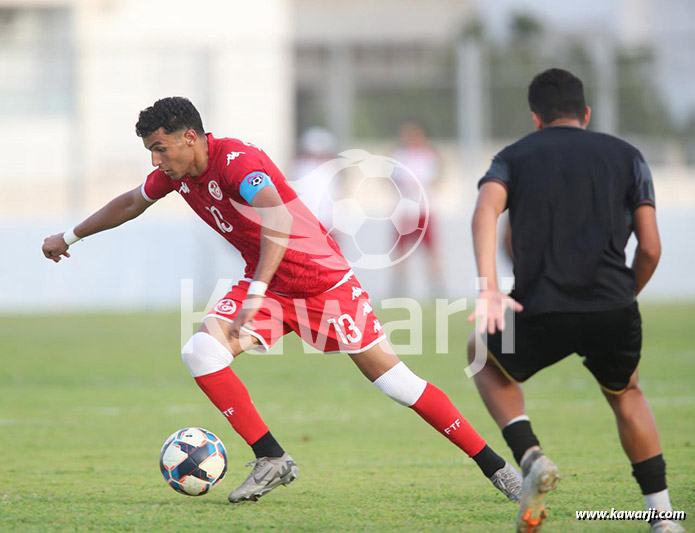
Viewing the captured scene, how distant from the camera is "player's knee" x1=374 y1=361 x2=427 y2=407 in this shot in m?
5.34

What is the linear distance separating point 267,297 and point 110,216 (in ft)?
3.53

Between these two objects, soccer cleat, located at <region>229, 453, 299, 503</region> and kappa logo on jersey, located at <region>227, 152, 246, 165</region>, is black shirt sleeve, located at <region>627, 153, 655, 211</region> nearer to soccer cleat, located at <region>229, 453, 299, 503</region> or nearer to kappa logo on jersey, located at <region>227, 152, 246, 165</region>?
kappa logo on jersey, located at <region>227, 152, 246, 165</region>

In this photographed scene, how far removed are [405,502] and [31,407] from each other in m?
4.46

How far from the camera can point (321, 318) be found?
543cm

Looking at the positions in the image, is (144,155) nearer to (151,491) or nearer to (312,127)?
(312,127)

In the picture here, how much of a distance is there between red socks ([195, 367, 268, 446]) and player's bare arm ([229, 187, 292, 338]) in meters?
0.63

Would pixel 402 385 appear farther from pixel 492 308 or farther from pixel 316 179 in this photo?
pixel 316 179

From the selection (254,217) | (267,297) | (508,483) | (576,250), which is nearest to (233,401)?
(267,297)

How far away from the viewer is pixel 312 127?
19438 mm

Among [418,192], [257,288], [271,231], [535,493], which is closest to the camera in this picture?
[535,493]

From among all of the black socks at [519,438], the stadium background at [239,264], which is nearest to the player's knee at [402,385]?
the stadium background at [239,264]

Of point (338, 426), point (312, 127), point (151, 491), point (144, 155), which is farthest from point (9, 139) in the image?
point (151, 491)

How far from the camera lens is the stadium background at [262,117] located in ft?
60.9
